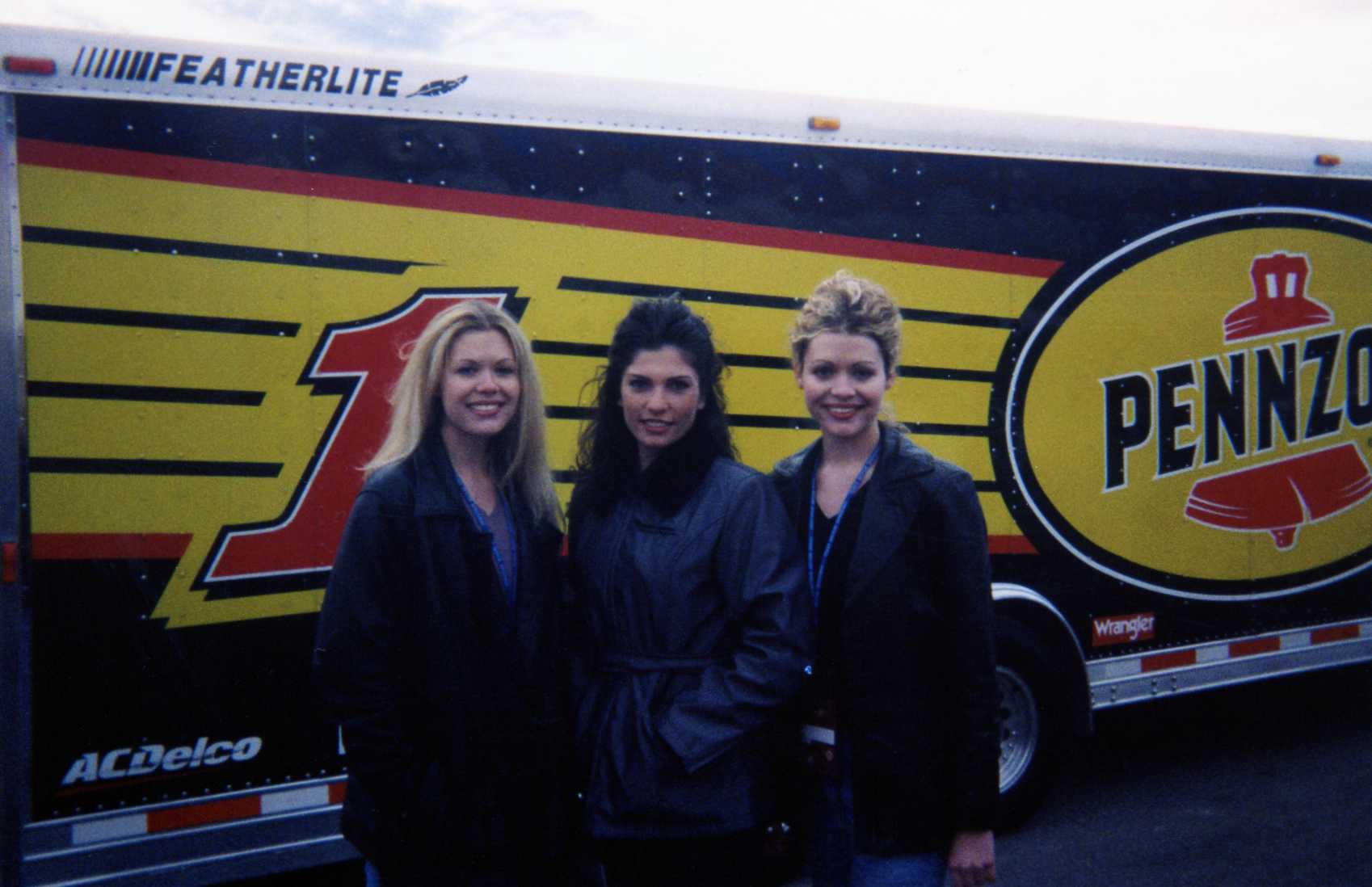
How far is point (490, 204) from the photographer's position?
3514 millimetres

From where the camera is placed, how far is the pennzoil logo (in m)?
4.43

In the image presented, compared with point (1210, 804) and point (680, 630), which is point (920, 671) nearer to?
point (680, 630)

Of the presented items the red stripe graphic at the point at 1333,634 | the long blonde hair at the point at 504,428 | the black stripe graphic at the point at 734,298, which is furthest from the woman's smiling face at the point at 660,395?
the red stripe graphic at the point at 1333,634

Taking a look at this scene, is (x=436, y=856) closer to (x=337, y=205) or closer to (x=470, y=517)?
(x=470, y=517)

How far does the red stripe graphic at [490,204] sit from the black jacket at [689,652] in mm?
1656

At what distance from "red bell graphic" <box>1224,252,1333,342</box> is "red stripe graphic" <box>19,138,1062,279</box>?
1019 mm

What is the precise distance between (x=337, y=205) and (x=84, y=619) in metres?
1.43

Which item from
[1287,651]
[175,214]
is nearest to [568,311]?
[175,214]

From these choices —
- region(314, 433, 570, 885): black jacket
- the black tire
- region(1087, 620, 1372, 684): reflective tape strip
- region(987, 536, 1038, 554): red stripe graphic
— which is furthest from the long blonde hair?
region(1087, 620, 1372, 684): reflective tape strip

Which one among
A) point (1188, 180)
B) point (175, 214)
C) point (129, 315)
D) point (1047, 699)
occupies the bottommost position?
point (1047, 699)

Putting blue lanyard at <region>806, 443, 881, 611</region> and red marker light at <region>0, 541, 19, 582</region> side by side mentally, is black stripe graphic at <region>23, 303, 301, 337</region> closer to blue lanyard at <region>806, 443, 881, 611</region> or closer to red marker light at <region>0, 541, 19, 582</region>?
red marker light at <region>0, 541, 19, 582</region>

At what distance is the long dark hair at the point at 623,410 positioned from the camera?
2.22m

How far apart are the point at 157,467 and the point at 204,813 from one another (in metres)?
1.07

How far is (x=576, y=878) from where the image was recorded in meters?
2.30
